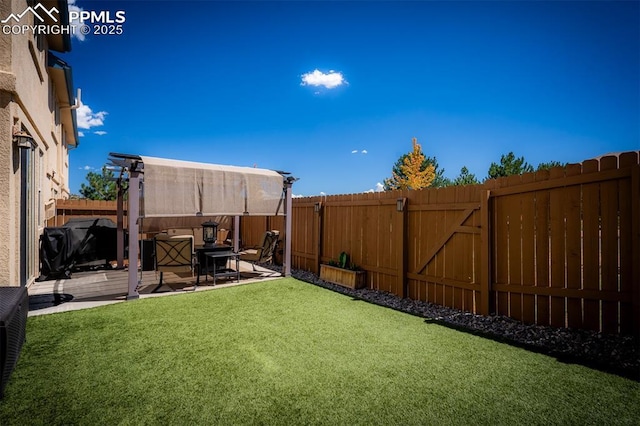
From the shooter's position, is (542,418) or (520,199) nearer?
(542,418)

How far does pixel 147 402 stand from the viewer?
2.22 m

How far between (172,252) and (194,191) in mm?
1391

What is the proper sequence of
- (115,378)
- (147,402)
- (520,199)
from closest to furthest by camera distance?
(147,402) → (115,378) → (520,199)

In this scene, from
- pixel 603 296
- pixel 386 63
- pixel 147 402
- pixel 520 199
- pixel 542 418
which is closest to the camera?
pixel 542 418

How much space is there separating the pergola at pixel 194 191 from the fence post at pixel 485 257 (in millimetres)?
4632

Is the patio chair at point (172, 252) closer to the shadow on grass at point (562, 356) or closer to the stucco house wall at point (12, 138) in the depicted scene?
the stucco house wall at point (12, 138)

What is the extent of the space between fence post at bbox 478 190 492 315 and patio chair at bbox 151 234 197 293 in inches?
222

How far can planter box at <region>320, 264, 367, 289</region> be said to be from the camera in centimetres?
639

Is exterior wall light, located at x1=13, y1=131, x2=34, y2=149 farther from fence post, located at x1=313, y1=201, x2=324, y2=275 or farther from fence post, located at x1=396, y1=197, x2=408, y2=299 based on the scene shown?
fence post, located at x1=396, y1=197, x2=408, y2=299

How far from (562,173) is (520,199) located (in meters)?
0.60

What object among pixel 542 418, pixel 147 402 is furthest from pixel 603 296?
pixel 147 402

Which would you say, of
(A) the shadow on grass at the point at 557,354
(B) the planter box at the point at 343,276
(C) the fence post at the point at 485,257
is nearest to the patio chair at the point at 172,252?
(B) the planter box at the point at 343,276

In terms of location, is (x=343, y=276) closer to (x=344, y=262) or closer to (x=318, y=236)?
(x=344, y=262)

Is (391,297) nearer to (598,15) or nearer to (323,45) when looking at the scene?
(323,45)
